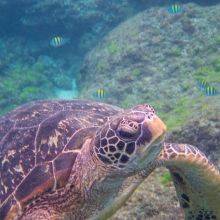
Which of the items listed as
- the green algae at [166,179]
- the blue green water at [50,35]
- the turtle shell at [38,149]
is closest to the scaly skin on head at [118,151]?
the turtle shell at [38,149]

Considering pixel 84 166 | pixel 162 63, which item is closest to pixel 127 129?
pixel 84 166

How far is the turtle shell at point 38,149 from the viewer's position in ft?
10.2

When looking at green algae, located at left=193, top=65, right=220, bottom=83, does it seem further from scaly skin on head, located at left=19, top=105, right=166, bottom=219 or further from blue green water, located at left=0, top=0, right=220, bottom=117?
blue green water, located at left=0, top=0, right=220, bottom=117

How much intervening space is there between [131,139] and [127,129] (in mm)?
81

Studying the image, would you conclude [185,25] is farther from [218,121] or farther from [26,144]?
[26,144]

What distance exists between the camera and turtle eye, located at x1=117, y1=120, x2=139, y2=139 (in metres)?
2.49

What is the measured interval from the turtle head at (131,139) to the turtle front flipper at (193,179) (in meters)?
0.59

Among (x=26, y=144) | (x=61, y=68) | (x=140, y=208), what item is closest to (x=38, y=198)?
(x=26, y=144)

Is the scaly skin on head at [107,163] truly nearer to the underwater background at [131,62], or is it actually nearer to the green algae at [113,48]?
the underwater background at [131,62]

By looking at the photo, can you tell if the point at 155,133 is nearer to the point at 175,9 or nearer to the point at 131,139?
the point at 131,139

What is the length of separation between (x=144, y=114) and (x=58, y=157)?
1.06m

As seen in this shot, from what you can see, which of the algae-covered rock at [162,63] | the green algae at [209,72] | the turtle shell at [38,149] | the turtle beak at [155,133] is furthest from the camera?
the green algae at [209,72]

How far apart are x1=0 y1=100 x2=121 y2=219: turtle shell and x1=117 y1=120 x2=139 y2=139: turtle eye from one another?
2.46ft

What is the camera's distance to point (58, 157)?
317 cm
